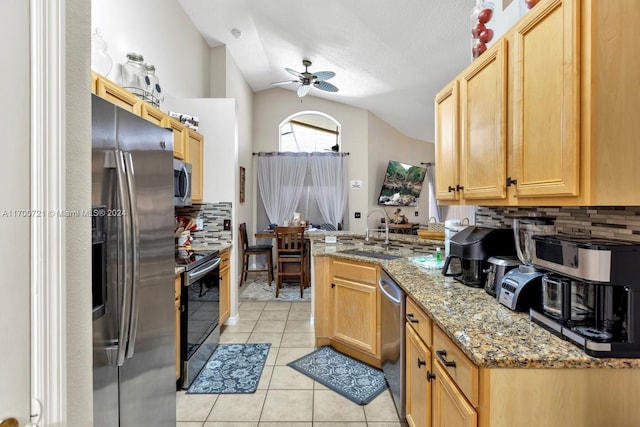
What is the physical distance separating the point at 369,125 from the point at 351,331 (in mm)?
4711

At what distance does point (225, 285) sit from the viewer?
3.31 m

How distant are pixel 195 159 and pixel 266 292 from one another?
232 centimetres

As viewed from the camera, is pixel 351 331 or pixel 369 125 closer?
pixel 351 331

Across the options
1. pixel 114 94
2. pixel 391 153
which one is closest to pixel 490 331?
pixel 114 94

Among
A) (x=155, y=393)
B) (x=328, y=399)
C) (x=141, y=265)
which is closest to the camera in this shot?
(x=141, y=265)

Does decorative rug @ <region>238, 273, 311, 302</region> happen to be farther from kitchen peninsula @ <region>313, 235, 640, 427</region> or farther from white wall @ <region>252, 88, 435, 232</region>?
kitchen peninsula @ <region>313, 235, 640, 427</region>

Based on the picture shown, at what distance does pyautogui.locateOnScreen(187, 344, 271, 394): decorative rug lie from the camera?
2.26 m

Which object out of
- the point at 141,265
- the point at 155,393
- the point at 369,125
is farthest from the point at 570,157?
the point at 369,125

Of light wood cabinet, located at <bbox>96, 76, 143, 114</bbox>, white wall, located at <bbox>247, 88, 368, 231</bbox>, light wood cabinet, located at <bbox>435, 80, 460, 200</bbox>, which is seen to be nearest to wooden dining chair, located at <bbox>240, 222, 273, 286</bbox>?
white wall, located at <bbox>247, 88, 368, 231</bbox>

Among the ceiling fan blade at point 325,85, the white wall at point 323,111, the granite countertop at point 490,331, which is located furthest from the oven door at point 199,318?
the white wall at point 323,111

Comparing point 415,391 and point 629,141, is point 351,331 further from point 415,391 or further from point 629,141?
point 629,141

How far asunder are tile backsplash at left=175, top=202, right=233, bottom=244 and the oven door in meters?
0.69

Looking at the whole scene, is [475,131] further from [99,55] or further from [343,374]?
[99,55]
